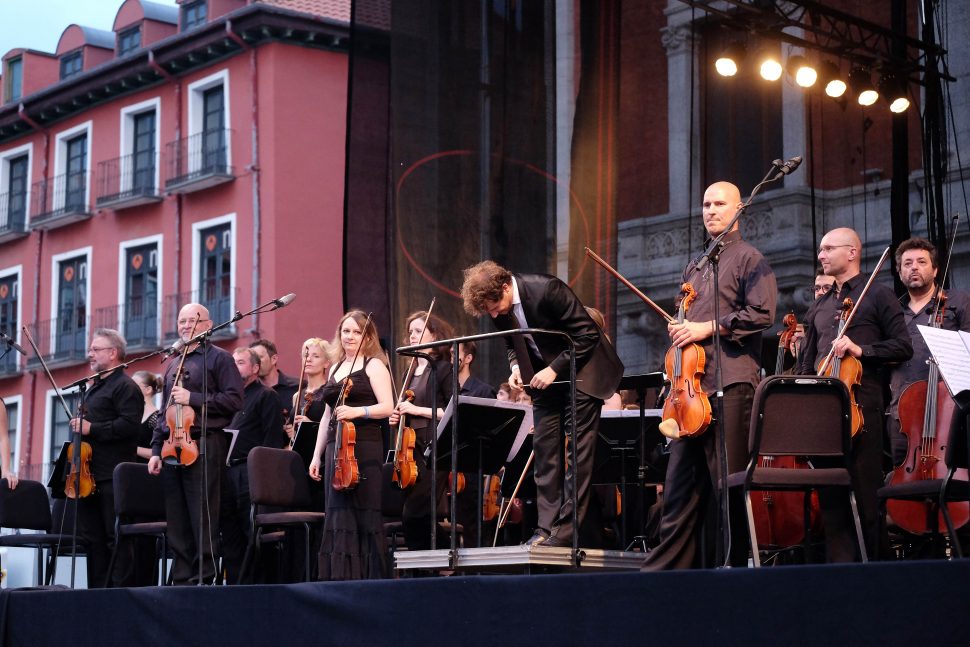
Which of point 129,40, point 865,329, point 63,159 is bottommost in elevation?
point 865,329

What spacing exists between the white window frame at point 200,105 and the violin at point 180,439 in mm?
14913

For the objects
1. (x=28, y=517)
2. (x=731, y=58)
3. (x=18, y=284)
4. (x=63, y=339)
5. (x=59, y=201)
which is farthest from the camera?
(x=18, y=284)

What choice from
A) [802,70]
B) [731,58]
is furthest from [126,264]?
[802,70]

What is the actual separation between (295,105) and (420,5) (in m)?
13.2

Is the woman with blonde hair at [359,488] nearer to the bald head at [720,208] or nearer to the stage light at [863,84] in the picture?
the bald head at [720,208]

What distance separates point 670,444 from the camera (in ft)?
18.3

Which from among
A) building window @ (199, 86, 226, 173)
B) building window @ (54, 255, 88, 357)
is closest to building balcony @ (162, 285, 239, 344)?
building window @ (199, 86, 226, 173)

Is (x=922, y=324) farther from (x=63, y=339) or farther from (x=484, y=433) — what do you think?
(x=63, y=339)

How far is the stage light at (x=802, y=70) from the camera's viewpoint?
32.7 feet

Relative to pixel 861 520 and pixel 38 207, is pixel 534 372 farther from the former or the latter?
pixel 38 207

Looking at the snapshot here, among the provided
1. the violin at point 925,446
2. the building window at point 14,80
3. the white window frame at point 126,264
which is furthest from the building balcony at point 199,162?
the violin at point 925,446

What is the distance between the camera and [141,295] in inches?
915

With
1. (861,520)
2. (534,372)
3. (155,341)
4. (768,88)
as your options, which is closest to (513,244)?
(534,372)

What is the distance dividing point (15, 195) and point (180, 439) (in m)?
20.4
